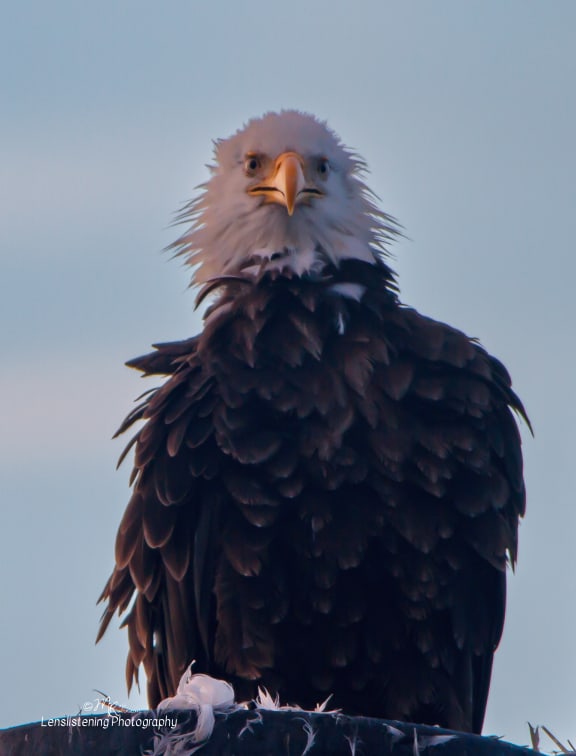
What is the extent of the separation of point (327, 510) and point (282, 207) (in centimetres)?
162

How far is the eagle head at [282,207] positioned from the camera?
632 centimetres

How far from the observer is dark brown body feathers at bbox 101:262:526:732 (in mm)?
5434

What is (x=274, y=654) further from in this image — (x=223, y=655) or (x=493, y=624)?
(x=493, y=624)

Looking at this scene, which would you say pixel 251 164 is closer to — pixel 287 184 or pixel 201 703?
pixel 287 184

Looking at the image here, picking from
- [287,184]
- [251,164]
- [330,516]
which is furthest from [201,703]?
[251,164]

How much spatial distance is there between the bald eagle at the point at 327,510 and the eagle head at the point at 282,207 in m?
0.43

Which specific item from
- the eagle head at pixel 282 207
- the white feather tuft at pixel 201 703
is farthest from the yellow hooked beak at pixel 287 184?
the white feather tuft at pixel 201 703

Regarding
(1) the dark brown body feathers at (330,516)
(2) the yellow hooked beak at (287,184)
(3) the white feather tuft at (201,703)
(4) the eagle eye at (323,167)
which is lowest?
(3) the white feather tuft at (201,703)

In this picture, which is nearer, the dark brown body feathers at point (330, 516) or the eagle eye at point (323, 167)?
the dark brown body feathers at point (330, 516)

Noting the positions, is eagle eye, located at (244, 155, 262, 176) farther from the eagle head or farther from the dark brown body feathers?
the dark brown body feathers

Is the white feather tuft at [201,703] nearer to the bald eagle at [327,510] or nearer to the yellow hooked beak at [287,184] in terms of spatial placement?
the bald eagle at [327,510]

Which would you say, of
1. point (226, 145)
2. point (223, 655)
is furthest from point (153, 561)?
point (226, 145)

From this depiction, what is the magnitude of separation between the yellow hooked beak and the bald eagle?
51 centimetres

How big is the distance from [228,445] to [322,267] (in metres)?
1.14
